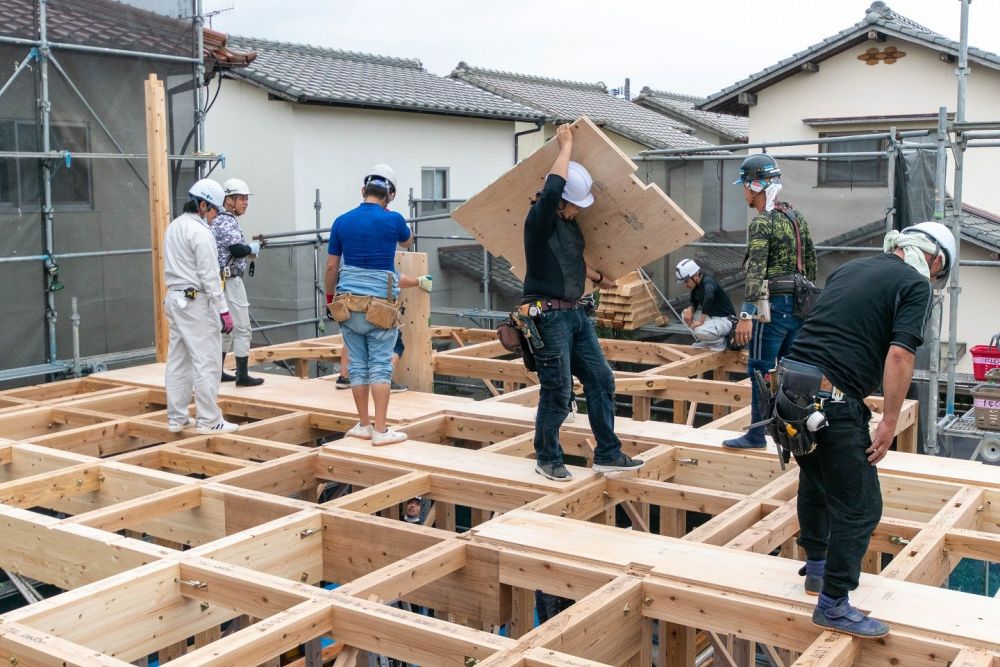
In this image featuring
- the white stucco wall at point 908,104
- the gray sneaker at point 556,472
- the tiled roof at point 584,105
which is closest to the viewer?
the gray sneaker at point 556,472

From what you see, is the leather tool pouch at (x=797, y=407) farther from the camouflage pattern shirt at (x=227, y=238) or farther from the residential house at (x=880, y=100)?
the residential house at (x=880, y=100)

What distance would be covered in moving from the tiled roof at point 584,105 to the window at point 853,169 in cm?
685

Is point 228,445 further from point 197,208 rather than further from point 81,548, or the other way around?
point 81,548

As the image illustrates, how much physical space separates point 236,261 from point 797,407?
5.00 m

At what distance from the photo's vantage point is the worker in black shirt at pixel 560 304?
4.81 meters

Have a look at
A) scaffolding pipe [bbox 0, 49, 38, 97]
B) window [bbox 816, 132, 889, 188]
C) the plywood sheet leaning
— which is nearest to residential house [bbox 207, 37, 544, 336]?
scaffolding pipe [bbox 0, 49, 38, 97]

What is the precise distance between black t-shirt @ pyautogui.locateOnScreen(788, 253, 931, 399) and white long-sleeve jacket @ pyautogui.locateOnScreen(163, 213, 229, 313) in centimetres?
386

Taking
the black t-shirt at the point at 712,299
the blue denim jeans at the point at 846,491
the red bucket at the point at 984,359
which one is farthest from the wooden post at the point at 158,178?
the blue denim jeans at the point at 846,491

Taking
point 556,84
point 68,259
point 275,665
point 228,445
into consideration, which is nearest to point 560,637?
point 275,665

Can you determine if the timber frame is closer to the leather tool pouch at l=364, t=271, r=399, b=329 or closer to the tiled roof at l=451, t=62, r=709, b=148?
the leather tool pouch at l=364, t=271, r=399, b=329

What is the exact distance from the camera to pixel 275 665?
4766 millimetres

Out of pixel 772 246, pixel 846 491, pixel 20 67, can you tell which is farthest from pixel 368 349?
pixel 20 67

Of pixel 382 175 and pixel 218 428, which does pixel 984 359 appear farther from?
pixel 218 428

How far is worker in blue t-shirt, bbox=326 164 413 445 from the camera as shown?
588 cm
